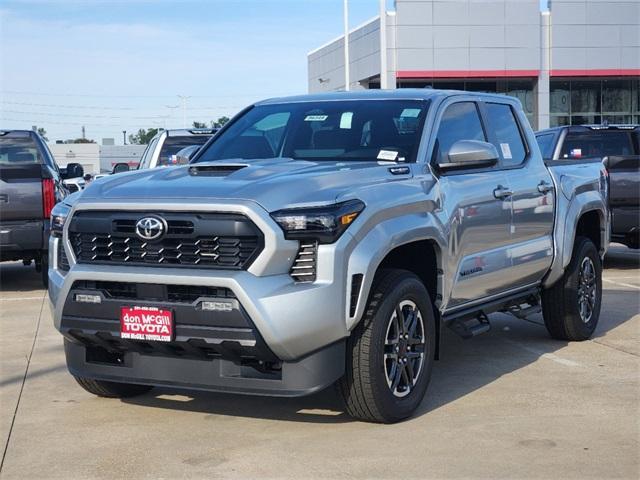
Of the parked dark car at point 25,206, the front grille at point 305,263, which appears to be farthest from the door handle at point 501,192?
the parked dark car at point 25,206

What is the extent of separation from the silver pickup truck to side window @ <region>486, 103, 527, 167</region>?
0.39 meters

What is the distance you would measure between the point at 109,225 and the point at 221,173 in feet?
2.47

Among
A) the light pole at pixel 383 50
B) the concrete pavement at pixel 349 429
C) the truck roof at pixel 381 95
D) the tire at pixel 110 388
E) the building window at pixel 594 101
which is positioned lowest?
the concrete pavement at pixel 349 429

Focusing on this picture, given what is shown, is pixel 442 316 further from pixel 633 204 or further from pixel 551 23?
pixel 551 23

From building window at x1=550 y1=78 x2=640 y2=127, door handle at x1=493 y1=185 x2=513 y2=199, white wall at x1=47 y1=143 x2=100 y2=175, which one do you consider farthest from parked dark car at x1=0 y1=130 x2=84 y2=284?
white wall at x1=47 y1=143 x2=100 y2=175

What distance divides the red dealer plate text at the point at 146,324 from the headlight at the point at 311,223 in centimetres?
75

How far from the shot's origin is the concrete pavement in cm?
509

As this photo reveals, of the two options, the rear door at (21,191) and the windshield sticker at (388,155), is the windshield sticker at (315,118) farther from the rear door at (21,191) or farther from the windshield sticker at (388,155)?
the rear door at (21,191)

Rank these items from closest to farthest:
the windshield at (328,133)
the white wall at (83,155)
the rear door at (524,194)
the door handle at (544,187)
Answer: the windshield at (328,133)
the rear door at (524,194)
the door handle at (544,187)
the white wall at (83,155)

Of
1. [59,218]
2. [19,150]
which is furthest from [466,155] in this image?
[19,150]

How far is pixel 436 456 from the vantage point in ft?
17.2

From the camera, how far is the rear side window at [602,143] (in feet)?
46.2

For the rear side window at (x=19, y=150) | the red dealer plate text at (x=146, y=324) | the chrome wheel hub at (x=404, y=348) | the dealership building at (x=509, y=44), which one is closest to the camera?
the red dealer plate text at (x=146, y=324)

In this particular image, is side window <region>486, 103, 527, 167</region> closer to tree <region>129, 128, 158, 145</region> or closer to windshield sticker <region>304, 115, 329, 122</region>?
windshield sticker <region>304, 115, 329, 122</region>
